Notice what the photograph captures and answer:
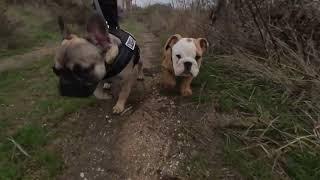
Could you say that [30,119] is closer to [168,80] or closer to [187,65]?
[168,80]

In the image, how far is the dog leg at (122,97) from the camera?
3726mm

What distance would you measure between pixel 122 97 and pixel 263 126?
1175mm

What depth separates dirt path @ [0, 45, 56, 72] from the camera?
19.8 feet

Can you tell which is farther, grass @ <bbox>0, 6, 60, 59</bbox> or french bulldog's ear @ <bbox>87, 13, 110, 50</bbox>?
grass @ <bbox>0, 6, 60, 59</bbox>

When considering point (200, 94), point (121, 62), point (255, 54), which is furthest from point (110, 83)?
point (255, 54)

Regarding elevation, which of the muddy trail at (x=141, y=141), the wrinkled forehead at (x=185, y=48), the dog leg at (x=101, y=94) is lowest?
the muddy trail at (x=141, y=141)

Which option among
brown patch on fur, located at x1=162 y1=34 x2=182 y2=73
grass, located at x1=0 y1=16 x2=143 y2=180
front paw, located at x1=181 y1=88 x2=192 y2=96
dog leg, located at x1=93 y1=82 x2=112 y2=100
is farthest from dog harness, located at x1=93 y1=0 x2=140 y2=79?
grass, located at x1=0 y1=16 x2=143 y2=180

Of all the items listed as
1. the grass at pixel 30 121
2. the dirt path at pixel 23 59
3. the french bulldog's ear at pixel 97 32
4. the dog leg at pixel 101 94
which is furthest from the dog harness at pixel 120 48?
the dirt path at pixel 23 59

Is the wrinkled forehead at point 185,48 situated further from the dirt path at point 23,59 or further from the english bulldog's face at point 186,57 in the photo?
the dirt path at point 23,59

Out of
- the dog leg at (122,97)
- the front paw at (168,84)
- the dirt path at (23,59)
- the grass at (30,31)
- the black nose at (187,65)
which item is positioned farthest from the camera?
the grass at (30,31)

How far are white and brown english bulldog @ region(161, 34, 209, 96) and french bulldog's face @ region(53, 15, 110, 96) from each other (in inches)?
25.2

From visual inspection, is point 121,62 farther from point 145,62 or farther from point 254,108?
point 145,62

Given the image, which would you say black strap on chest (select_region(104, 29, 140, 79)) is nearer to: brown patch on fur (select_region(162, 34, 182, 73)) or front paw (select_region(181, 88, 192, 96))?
brown patch on fur (select_region(162, 34, 182, 73))

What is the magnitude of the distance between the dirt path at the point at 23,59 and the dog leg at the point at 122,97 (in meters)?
Result: 2.64
